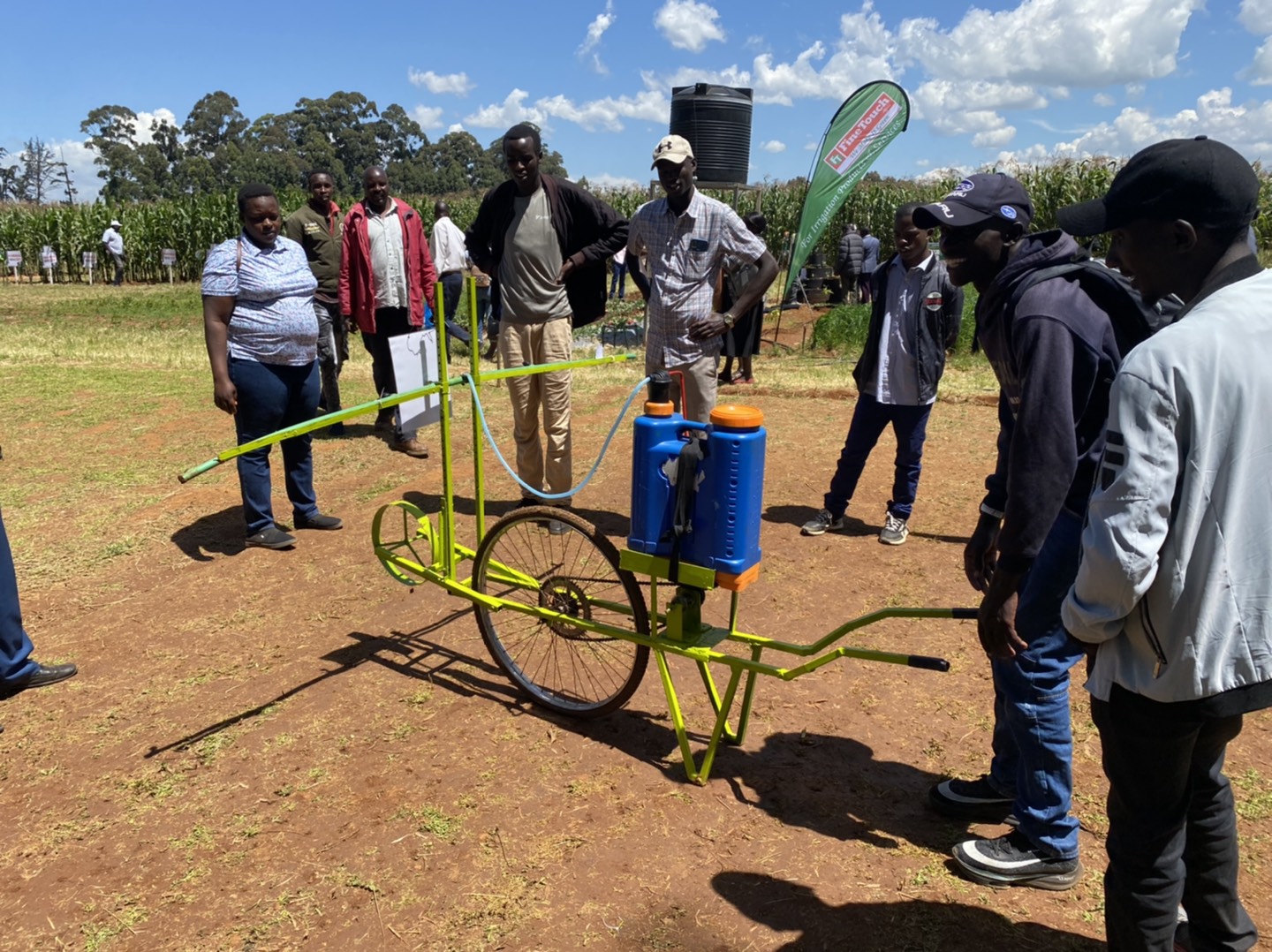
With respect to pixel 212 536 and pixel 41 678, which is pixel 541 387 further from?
pixel 41 678

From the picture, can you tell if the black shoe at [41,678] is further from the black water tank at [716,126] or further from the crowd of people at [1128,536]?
the black water tank at [716,126]

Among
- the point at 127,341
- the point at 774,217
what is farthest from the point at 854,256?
the point at 127,341

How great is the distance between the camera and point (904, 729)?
3.71 m

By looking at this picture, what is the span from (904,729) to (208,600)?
3.74 m

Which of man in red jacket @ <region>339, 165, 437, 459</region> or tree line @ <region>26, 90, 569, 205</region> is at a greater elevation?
tree line @ <region>26, 90, 569, 205</region>

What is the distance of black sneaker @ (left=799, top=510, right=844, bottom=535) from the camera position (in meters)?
5.89

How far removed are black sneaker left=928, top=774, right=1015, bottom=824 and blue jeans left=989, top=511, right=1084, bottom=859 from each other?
10.5 inches

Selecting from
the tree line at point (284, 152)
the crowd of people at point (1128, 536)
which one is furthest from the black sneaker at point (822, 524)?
the tree line at point (284, 152)

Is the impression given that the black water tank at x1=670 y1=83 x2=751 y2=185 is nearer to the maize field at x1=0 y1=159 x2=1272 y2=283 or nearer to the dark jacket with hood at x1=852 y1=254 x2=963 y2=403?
the maize field at x1=0 y1=159 x2=1272 y2=283

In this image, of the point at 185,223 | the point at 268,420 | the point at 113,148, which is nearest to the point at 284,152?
the point at 113,148

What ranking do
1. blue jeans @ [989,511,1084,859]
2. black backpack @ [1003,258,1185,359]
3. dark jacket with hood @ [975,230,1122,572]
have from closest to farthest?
dark jacket with hood @ [975,230,1122,572] → black backpack @ [1003,258,1185,359] → blue jeans @ [989,511,1084,859]

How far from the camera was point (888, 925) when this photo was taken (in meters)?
2.64

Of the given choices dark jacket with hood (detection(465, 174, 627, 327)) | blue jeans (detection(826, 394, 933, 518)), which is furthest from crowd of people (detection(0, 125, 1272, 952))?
blue jeans (detection(826, 394, 933, 518))

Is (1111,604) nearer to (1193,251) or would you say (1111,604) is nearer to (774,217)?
(1193,251)
